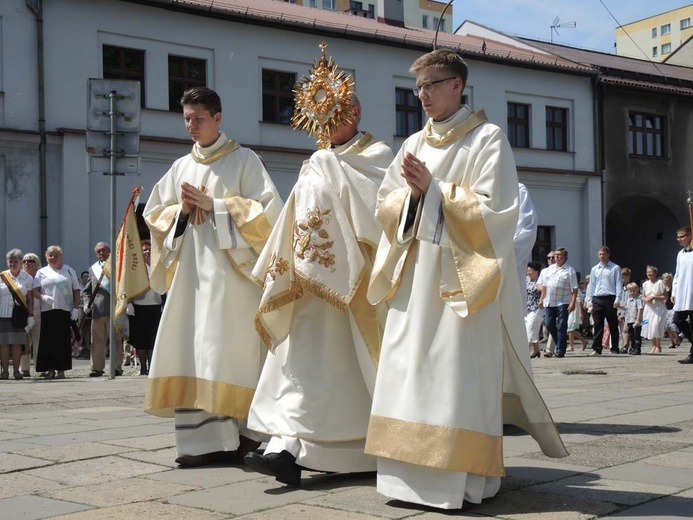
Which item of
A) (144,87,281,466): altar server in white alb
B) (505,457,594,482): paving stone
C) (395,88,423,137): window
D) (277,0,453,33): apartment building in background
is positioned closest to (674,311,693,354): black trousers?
(505,457,594,482): paving stone

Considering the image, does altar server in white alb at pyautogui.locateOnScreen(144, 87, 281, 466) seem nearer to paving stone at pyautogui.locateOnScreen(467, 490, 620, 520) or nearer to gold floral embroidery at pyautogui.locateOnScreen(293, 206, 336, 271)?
gold floral embroidery at pyautogui.locateOnScreen(293, 206, 336, 271)

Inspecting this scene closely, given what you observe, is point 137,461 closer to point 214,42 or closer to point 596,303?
point 596,303

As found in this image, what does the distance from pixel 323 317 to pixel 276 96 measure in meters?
23.9

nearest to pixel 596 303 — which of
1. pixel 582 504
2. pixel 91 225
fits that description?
pixel 91 225

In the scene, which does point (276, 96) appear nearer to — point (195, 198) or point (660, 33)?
point (195, 198)

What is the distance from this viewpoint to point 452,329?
4883 mm

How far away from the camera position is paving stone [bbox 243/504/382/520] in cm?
462

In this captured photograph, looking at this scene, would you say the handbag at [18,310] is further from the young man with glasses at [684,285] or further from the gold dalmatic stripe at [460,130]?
the gold dalmatic stripe at [460,130]

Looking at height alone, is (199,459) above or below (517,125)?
below

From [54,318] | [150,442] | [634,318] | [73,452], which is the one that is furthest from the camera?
[634,318]

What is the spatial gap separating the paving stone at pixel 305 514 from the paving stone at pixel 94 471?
1304mm

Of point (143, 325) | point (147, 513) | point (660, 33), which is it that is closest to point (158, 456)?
point (147, 513)

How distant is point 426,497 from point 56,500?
1.82 m

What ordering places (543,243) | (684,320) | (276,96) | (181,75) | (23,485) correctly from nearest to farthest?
(23,485) < (684,320) < (181,75) < (276,96) < (543,243)
